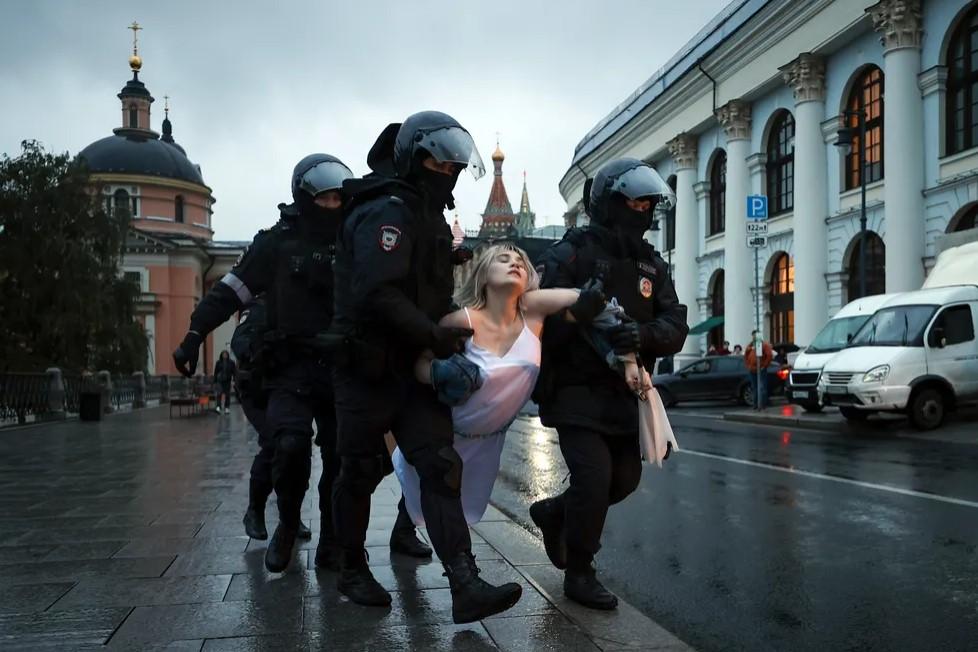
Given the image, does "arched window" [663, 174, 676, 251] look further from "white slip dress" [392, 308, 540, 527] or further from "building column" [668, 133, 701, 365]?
"white slip dress" [392, 308, 540, 527]

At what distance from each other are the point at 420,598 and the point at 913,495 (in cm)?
534

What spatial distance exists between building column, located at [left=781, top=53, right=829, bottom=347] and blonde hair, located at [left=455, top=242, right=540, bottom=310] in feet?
84.6

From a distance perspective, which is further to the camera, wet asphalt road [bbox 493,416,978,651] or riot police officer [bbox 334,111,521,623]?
wet asphalt road [bbox 493,416,978,651]

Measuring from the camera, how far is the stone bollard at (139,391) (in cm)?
3375

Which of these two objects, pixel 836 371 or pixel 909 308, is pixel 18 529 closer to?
pixel 836 371

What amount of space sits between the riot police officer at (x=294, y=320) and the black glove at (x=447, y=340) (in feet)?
3.88

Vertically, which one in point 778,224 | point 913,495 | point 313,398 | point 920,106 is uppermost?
point 920,106

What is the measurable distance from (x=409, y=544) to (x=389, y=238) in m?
2.08

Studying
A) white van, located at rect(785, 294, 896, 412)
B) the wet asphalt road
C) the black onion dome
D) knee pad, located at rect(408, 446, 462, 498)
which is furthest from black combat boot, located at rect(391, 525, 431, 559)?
the black onion dome

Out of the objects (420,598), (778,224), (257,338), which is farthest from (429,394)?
(778,224)

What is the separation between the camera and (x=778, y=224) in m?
31.5

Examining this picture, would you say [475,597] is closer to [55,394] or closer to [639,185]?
[639,185]

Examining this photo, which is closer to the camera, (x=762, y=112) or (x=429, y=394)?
(x=429, y=394)

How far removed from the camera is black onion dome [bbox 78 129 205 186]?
73438 millimetres
